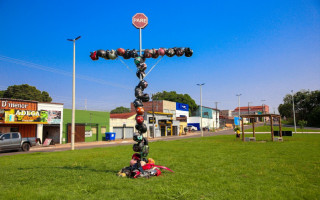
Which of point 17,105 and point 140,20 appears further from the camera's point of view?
point 17,105

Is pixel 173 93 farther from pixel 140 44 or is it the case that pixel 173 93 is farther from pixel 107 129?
pixel 140 44

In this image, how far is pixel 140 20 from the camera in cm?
890

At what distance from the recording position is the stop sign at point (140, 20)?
349 inches

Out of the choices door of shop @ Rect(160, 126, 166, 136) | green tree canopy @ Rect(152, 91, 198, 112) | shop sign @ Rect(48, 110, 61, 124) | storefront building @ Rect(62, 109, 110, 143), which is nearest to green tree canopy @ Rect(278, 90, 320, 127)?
green tree canopy @ Rect(152, 91, 198, 112)

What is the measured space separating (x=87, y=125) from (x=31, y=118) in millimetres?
9118

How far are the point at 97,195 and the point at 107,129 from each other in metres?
34.7

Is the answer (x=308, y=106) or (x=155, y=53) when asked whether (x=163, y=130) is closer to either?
(x=155, y=53)

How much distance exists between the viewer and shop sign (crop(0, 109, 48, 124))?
24953 millimetres

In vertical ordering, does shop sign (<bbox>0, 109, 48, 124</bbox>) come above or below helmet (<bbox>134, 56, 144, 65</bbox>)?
below

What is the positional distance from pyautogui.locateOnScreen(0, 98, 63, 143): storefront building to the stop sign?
22.6 meters

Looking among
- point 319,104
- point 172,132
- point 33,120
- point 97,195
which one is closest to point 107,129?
point 33,120

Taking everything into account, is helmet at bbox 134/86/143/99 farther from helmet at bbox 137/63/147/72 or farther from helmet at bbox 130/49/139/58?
helmet at bbox 130/49/139/58

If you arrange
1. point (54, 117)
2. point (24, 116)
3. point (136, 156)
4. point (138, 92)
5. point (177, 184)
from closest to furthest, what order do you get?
1. point (177, 184)
2. point (136, 156)
3. point (138, 92)
4. point (24, 116)
5. point (54, 117)

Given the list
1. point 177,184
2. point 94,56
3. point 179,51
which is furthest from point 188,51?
point 177,184
